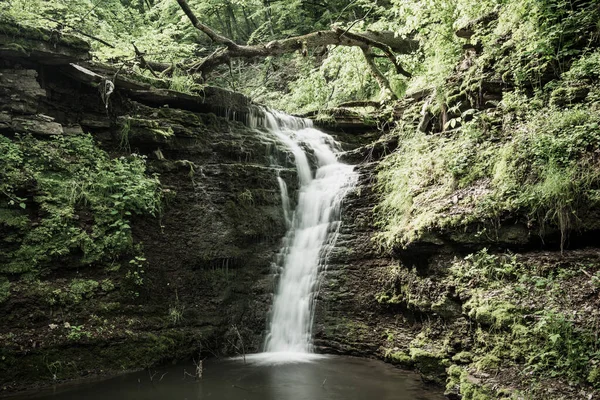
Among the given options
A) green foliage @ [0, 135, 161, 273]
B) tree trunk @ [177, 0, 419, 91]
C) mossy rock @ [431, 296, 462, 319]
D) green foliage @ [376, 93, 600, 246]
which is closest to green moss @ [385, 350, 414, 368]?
mossy rock @ [431, 296, 462, 319]

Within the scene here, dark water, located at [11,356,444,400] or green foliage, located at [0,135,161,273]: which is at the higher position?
green foliage, located at [0,135,161,273]

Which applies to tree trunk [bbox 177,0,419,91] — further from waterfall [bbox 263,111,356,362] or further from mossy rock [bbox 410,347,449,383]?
mossy rock [bbox 410,347,449,383]

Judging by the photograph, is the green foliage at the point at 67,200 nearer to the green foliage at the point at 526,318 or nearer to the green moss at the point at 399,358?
the green moss at the point at 399,358

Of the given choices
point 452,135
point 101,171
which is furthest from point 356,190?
point 101,171

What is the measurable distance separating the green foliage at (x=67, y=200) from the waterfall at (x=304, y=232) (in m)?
2.84

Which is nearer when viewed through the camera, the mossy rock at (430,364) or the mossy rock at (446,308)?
the mossy rock at (430,364)

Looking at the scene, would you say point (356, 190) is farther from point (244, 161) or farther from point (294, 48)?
point (294, 48)

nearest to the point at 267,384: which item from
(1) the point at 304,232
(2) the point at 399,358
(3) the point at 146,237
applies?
(2) the point at 399,358

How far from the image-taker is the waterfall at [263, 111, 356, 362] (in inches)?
295

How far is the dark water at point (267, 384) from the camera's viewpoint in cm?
523

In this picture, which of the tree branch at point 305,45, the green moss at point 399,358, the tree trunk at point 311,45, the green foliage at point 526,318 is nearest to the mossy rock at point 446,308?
the green foliage at point 526,318

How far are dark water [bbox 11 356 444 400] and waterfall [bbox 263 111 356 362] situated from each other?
2.70 feet

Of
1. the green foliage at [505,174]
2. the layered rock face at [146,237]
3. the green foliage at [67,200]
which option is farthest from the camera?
the green foliage at [67,200]

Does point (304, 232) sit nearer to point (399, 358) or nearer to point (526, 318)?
point (399, 358)
